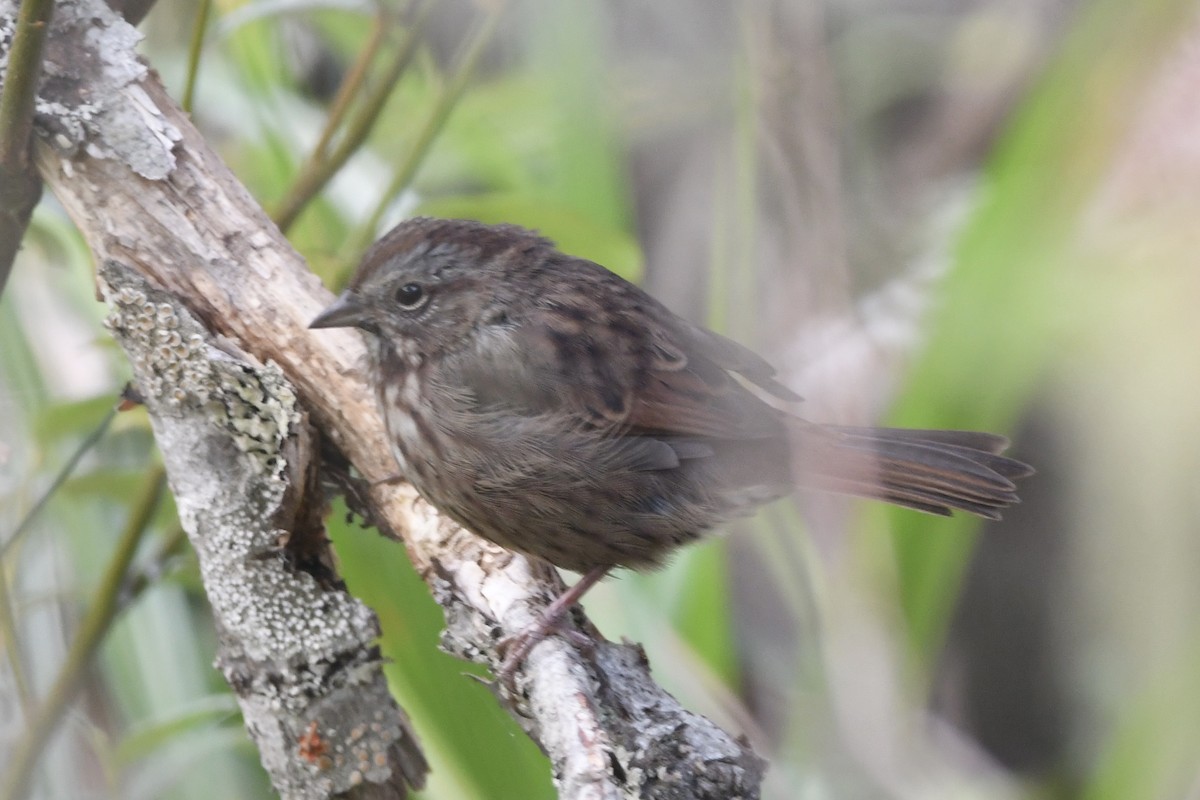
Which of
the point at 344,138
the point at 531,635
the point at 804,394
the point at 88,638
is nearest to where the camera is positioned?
the point at 531,635

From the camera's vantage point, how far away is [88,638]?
7.36 ft

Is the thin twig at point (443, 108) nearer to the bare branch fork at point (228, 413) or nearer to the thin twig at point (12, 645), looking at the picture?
the bare branch fork at point (228, 413)

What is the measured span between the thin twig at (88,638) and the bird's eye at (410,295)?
0.58 m

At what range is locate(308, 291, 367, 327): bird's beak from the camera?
7.20 ft

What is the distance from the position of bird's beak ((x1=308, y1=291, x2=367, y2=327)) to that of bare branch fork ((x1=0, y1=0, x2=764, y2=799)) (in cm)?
11

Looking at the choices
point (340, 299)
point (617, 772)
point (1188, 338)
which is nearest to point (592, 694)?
point (617, 772)

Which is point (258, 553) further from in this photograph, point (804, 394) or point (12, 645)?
point (804, 394)

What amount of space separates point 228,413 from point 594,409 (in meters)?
0.74

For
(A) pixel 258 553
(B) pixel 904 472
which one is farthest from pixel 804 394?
(A) pixel 258 553

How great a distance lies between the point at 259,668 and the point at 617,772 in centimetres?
68

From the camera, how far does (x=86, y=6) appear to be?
202 cm

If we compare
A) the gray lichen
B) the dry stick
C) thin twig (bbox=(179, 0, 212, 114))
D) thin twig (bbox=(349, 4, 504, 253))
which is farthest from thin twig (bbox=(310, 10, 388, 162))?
the gray lichen

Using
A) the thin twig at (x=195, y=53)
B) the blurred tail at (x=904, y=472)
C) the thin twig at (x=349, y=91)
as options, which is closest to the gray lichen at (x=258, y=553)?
the thin twig at (x=195, y=53)

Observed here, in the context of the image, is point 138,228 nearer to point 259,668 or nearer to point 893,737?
point 259,668
